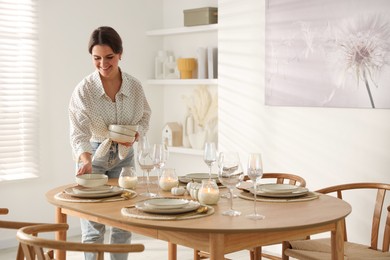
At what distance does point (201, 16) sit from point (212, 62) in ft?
1.27

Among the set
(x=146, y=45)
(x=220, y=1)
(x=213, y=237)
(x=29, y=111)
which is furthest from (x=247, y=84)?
(x=213, y=237)

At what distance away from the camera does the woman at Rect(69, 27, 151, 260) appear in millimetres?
3492

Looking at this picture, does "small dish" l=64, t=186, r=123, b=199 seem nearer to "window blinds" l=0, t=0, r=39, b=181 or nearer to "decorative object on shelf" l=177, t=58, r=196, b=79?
"window blinds" l=0, t=0, r=39, b=181

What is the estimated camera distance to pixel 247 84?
484 centimetres

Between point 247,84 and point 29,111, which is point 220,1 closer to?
point 247,84

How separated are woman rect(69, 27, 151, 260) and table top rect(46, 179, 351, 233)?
1.86ft

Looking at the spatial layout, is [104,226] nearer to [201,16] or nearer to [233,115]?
[233,115]

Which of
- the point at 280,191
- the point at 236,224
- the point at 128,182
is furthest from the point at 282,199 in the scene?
the point at 128,182

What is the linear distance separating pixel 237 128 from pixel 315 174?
788mm

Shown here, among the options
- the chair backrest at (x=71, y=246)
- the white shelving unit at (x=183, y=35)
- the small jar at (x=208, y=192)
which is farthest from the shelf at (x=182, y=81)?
the chair backrest at (x=71, y=246)

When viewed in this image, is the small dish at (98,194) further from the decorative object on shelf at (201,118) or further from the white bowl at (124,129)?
the decorative object on shelf at (201,118)

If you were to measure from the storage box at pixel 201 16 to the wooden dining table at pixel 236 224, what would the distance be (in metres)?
2.67

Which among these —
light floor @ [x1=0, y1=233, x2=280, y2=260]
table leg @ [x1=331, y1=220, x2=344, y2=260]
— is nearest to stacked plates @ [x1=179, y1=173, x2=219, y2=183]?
table leg @ [x1=331, y1=220, x2=344, y2=260]

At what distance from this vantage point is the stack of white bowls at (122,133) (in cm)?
349
